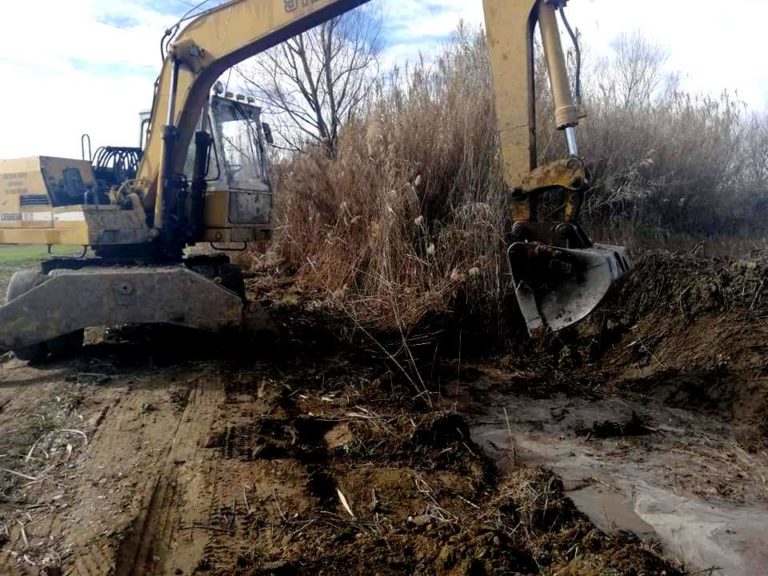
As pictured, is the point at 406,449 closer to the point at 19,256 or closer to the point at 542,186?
the point at 542,186

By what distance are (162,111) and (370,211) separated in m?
2.92

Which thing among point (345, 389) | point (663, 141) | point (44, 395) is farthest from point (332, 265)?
point (663, 141)

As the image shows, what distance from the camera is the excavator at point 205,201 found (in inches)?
173

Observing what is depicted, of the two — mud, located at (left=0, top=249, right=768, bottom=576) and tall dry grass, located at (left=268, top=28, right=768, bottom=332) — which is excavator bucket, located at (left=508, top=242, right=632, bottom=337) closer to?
mud, located at (left=0, top=249, right=768, bottom=576)

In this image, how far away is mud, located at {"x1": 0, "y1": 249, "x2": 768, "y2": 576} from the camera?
2830mm

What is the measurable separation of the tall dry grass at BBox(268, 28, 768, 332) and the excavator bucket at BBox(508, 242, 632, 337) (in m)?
1.78

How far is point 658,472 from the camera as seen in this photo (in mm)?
3883

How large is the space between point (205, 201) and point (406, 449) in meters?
3.90

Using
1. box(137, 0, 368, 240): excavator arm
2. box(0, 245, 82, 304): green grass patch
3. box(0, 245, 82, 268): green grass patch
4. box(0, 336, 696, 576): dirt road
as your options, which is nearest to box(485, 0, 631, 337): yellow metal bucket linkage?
box(0, 336, 696, 576): dirt road

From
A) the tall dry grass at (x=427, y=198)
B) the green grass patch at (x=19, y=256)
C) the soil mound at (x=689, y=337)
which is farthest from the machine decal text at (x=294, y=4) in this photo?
the green grass patch at (x=19, y=256)

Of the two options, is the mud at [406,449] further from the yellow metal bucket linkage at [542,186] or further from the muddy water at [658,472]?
the yellow metal bucket linkage at [542,186]

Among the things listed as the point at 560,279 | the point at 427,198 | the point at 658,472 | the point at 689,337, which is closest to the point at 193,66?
the point at 427,198

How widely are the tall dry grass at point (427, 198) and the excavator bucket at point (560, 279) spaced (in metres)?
1.78

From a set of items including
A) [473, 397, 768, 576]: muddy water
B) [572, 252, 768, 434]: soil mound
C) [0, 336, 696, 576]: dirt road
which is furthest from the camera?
[572, 252, 768, 434]: soil mound
